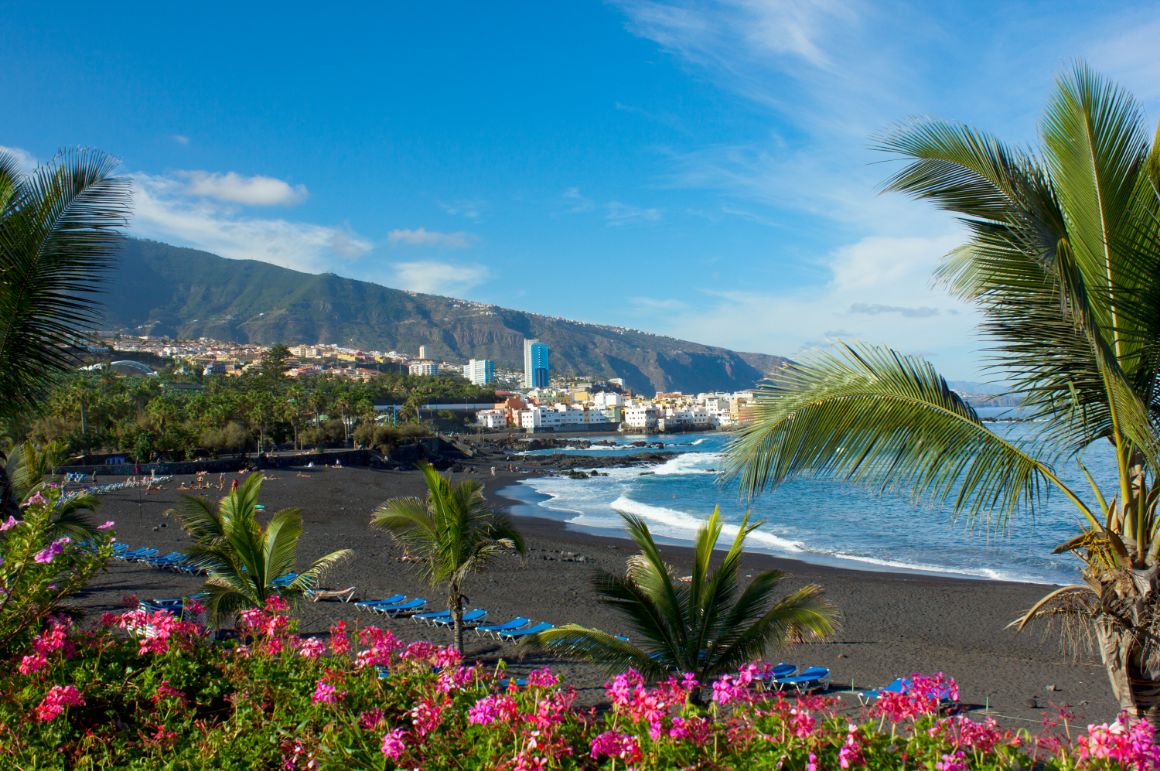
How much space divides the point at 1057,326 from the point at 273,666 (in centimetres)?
388

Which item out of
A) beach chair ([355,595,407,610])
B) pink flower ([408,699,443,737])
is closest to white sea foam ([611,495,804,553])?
beach chair ([355,595,407,610])

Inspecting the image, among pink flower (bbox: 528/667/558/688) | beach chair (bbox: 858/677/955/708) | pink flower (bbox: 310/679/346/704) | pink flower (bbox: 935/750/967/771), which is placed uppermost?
pink flower (bbox: 935/750/967/771)

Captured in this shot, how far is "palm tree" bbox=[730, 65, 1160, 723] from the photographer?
3.35 meters

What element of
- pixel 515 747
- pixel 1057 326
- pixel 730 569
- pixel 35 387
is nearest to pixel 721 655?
pixel 730 569

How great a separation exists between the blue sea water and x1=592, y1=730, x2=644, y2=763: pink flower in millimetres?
9760

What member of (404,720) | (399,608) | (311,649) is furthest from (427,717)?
(399,608)

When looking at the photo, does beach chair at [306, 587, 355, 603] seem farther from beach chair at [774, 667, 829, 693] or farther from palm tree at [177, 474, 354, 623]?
beach chair at [774, 667, 829, 693]

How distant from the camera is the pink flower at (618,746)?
2.22 meters

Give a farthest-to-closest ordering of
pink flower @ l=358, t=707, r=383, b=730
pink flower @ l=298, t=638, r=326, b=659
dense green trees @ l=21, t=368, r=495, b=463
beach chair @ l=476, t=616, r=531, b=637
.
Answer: dense green trees @ l=21, t=368, r=495, b=463 < beach chair @ l=476, t=616, r=531, b=637 < pink flower @ l=298, t=638, r=326, b=659 < pink flower @ l=358, t=707, r=383, b=730

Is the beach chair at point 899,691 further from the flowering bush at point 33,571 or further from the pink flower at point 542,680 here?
the flowering bush at point 33,571

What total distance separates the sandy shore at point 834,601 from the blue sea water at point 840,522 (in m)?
1.81

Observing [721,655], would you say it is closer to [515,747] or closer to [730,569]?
[730,569]

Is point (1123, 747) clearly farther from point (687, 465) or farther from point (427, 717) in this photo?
point (687, 465)

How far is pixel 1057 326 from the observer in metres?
3.57
